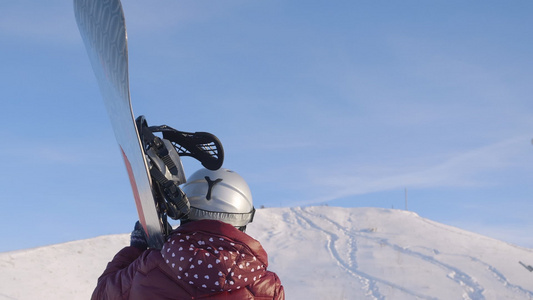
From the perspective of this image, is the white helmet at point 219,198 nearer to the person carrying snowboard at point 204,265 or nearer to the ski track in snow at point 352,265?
the person carrying snowboard at point 204,265

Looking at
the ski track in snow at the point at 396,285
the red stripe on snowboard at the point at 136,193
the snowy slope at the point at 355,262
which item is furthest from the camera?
the ski track in snow at the point at 396,285

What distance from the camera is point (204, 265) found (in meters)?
2.04

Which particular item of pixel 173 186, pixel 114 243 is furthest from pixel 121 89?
pixel 114 243

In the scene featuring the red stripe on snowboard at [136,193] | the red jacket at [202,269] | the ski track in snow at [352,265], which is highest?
the red stripe on snowboard at [136,193]

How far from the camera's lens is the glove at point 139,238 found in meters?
2.54

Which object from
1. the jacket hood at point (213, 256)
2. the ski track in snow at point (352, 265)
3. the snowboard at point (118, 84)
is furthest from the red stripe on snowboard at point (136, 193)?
the ski track in snow at point (352, 265)

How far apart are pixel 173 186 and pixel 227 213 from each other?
0.25 metres

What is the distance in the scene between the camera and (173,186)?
7.31 feet

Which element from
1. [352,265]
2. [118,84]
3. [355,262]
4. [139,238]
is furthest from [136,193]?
[355,262]

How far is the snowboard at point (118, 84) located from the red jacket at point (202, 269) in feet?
0.69

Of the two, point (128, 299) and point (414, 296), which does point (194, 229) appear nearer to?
point (128, 299)

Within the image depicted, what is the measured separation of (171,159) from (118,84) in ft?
1.42

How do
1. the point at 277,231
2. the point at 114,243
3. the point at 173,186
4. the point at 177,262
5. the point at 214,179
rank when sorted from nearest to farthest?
the point at 177,262
the point at 173,186
the point at 214,179
the point at 114,243
the point at 277,231

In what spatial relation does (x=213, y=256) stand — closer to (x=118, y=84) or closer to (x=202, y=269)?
(x=202, y=269)
